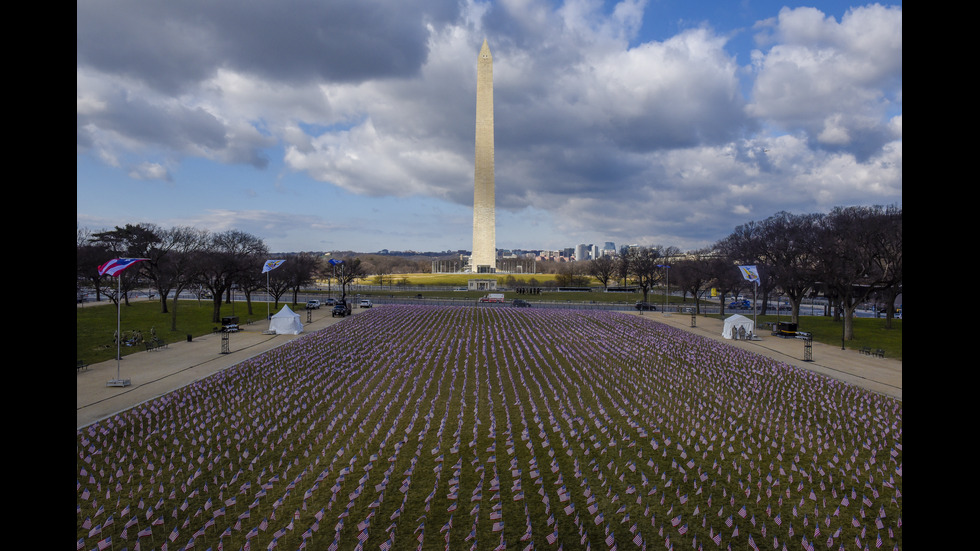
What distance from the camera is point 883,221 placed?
3406 centimetres

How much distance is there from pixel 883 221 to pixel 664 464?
105 feet

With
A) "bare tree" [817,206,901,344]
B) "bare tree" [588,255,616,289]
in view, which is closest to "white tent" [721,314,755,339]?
"bare tree" [817,206,901,344]

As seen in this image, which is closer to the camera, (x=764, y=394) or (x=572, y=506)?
(x=572, y=506)

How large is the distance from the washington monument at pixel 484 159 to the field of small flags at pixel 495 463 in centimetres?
5961

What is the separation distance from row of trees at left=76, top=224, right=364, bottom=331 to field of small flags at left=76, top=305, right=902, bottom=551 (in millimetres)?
22468

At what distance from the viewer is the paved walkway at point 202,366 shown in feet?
56.5

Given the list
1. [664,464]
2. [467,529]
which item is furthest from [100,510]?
[664,464]

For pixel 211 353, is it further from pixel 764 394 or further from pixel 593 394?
pixel 764 394

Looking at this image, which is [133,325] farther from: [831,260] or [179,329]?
[831,260]

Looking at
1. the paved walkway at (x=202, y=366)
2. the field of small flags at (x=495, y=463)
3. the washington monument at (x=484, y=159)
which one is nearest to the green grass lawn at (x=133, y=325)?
the paved walkway at (x=202, y=366)

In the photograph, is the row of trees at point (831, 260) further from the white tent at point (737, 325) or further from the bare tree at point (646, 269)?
the bare tree at point (646, 269)

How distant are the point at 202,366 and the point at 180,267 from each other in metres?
17.6
